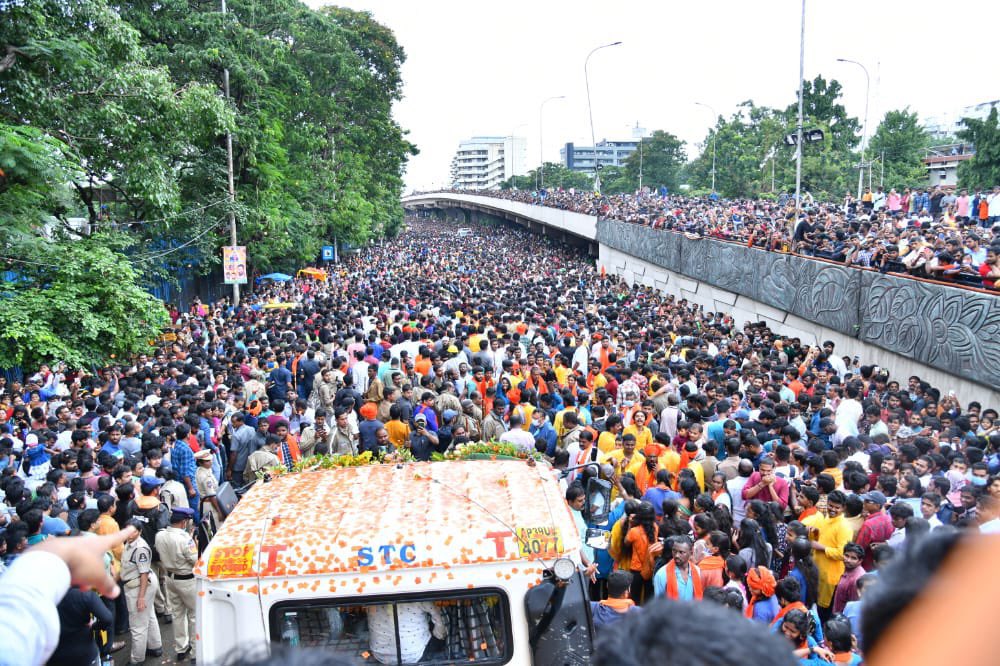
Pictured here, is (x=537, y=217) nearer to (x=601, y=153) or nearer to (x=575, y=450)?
(x=575, y=450)

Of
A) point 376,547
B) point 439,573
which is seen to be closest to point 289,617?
point 376,547

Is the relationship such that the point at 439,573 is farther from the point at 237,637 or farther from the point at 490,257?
the point at 490,257

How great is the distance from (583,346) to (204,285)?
21276 mm

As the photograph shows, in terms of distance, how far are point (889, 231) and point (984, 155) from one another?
23730 millimetres

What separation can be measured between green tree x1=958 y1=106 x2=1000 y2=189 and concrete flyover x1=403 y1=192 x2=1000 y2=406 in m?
19.4

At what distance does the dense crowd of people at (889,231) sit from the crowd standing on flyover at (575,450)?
213cm

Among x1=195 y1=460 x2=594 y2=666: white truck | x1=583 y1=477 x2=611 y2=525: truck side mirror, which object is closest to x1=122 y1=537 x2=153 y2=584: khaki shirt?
x1=195 y1=460 x2=594 y2=666: white truck

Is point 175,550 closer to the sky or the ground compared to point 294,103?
closer to the ground

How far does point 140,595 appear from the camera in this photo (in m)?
6.23

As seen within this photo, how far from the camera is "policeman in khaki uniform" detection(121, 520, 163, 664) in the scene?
6254mm

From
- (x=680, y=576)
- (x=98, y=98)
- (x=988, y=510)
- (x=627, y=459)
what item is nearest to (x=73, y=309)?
(x=98, y=98)

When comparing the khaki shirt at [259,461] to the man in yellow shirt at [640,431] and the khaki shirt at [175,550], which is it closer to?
the khaki shirt at [175,550]

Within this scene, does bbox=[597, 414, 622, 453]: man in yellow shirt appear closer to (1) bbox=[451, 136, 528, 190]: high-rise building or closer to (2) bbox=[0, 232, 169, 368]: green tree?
(2) bbox=[0, 232, 169, 368]: green tree

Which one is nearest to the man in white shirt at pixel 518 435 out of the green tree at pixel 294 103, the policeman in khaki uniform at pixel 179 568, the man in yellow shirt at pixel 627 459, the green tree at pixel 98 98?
the man in yellow shirt at pixel 627 459
